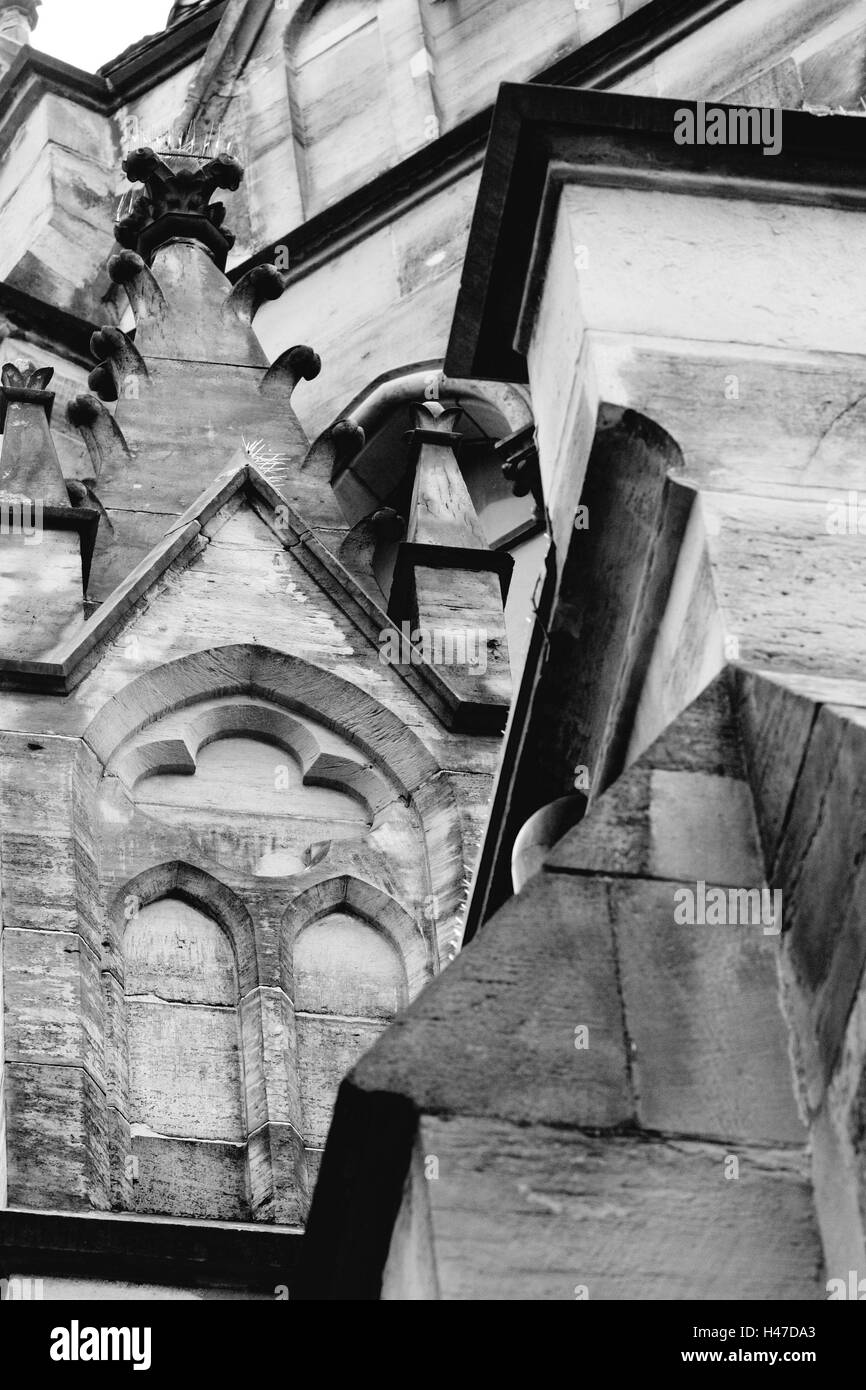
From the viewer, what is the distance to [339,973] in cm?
1004

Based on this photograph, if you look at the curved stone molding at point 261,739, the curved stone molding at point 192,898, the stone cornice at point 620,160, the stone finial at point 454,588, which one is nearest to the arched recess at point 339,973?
the curved stone molding at point 192,898

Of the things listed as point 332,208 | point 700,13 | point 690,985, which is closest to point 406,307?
point 332,208

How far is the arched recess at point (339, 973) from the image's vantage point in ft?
31.6

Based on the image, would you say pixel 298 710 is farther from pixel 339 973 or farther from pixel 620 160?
pixel 620 160

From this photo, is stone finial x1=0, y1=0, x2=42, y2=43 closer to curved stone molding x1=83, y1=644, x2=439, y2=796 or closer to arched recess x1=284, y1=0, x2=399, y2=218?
arched recess x1=284, y1=0, x2=399, y2=218

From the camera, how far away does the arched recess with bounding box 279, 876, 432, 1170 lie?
9.62 meters

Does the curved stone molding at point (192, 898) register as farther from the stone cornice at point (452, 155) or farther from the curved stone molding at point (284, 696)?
the stone cornice at point (452, 155)

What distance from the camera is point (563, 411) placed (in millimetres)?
5465

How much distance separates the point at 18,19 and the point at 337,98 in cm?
424

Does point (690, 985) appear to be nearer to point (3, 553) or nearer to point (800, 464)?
point (800, 464)

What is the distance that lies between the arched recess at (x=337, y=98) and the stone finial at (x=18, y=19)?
302cm

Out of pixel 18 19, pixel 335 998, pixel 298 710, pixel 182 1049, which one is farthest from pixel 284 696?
pixel 18 19

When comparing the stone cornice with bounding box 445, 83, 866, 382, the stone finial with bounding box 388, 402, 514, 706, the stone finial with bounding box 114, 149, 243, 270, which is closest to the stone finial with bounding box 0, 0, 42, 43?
the stone finial with bounding box 114, 149, 243, 270

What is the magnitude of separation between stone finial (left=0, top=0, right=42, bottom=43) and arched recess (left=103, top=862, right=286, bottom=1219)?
13369mm
